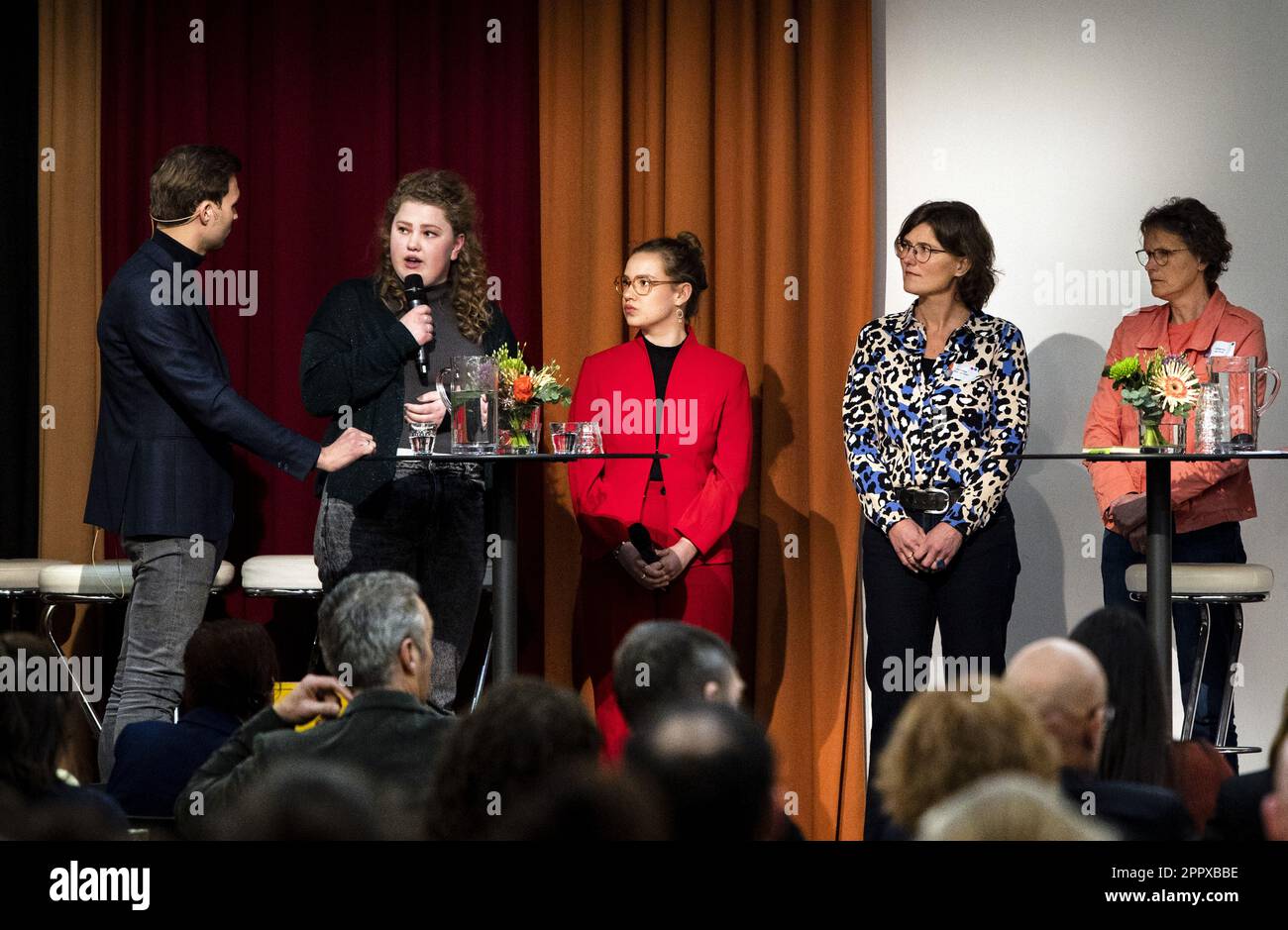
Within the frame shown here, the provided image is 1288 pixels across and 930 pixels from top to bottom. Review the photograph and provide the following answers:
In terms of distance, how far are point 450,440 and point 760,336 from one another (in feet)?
5.48

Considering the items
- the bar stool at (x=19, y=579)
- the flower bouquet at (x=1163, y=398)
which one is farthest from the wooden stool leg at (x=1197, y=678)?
the bar stool at (x=19, y=579)

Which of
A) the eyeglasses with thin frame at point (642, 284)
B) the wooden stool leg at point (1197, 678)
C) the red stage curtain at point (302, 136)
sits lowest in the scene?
the wooden stool leg at point (1197, 678)

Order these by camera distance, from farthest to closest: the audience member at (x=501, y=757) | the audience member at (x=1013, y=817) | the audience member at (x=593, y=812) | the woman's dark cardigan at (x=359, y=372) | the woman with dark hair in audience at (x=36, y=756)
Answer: the woman's dark cardigan at (x=359, y=372) < the woman with dark hair in audience at (x=36, y=756) < the audience member at (x=501, y=757) < the audience member at (x=593, y=812) < the audience member at (x=1013, y=817)

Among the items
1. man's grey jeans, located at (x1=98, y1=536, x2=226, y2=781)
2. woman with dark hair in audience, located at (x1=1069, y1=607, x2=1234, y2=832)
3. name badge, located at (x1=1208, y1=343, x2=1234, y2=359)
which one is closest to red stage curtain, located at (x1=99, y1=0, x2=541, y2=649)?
man's grey jeans, located at (x1=98, y1=536, x2=226, y2=781)

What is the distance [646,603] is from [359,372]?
45.8 inches

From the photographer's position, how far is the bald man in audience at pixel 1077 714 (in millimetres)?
Result: 2287

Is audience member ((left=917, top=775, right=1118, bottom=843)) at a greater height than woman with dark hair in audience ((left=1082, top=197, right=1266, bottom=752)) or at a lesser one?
lesser

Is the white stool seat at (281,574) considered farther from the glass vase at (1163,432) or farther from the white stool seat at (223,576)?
the glass vase at (1163,432)

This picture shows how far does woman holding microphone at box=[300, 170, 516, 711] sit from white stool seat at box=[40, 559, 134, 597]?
1.06 meters

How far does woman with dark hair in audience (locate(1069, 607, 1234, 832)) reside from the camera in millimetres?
2590

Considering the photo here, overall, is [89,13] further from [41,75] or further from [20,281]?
[20,281]

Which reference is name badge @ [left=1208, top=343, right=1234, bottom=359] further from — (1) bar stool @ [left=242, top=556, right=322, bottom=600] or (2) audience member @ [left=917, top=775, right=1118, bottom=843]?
(2) audience member @ [left=917, top=775, right=1118, bottom=843]

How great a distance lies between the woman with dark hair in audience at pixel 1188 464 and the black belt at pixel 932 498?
799 mm

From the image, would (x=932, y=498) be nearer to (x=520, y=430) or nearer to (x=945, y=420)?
(x=945, y=420)
